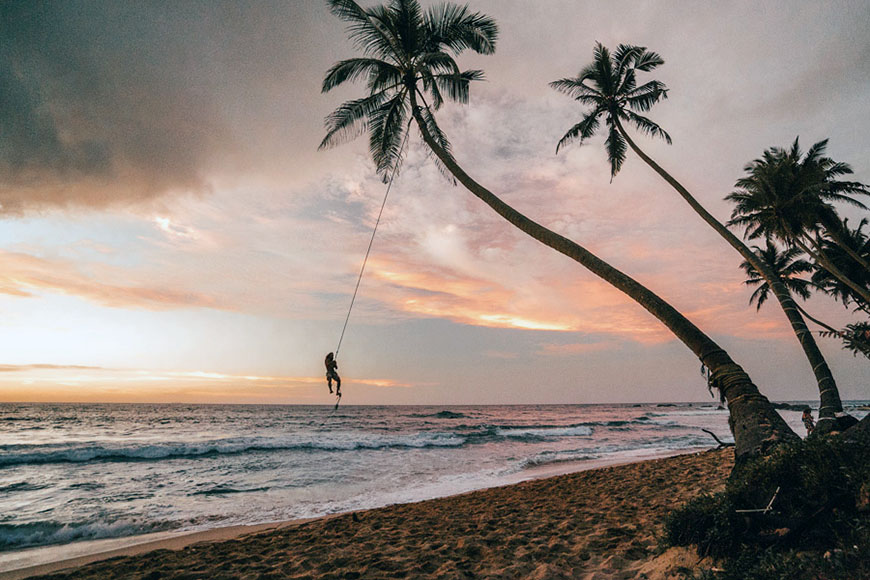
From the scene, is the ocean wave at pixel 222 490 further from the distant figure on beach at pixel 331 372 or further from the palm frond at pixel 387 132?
the palm frond at pixel 387 132

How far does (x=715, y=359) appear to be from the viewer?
604 centimetres

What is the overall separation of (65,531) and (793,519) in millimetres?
13123

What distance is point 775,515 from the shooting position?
3.75 meters

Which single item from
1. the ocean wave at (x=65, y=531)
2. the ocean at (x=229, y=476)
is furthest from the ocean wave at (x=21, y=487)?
the ocean wave at (x=65, y=531)

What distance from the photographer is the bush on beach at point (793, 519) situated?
3.06 meters

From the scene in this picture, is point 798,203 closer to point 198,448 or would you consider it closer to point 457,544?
point 457,544

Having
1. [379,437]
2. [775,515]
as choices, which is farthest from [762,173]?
[379,437]

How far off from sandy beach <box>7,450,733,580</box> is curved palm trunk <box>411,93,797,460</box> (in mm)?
1876

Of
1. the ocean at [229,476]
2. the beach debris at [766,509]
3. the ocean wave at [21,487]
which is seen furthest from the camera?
the ocean wave at [21,487]

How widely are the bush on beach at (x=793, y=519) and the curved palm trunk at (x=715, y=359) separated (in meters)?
0.76

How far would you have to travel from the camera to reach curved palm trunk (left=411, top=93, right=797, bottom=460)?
5.04 metres

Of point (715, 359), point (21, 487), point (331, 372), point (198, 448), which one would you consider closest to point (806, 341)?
point (715, 359)

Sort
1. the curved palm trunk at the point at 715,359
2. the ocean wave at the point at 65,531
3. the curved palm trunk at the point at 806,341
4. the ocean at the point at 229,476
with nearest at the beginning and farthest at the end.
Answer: the curved palm trunk at the point at 715,359
the curved palm trunk at the point at 806,341
the ocean wave at the point at 65,531
the ocean at the point at 229,476

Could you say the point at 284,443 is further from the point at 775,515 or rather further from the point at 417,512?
the point at 775,515
